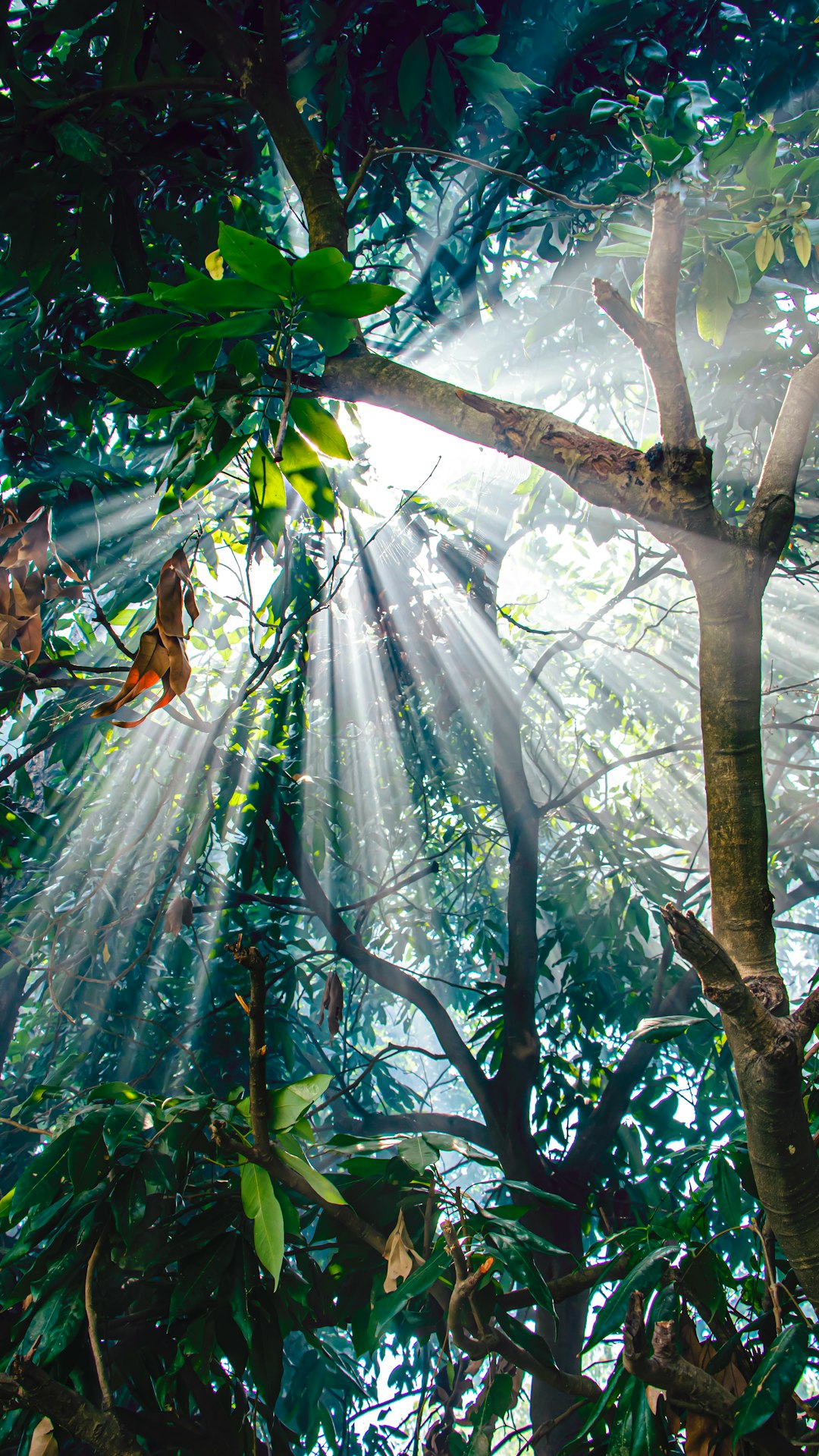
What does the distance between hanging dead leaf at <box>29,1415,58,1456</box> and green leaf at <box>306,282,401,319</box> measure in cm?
110

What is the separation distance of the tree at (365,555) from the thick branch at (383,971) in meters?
0.02

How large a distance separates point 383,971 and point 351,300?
2.45 m

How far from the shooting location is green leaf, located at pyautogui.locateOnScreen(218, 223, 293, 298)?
609mm

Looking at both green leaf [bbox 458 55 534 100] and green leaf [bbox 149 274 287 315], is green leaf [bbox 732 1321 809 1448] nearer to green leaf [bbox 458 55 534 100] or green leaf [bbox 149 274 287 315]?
green leaf [bbox 149 274 287 315]

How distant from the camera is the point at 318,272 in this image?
616mm

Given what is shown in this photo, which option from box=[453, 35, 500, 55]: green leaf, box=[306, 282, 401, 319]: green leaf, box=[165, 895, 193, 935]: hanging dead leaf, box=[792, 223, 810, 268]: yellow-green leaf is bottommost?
box=[165, 895, 193, 935]: hanging dead leaf

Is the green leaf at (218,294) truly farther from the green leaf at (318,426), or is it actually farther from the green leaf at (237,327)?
the green leaf at (318,426)

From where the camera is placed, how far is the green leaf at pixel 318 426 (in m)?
0.79

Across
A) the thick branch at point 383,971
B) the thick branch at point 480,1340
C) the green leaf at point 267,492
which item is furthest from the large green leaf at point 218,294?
the thick branch at point 383,971

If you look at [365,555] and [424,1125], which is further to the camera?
[365,555]

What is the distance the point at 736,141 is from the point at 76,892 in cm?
317

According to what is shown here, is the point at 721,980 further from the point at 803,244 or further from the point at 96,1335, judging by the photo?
the point at 803,244

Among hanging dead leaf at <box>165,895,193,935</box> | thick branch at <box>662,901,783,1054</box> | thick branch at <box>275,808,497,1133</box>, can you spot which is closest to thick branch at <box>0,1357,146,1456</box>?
thick branch at <box>662,901,783,1054</box>

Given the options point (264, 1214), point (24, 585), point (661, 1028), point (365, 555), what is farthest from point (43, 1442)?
point (365, 555)
